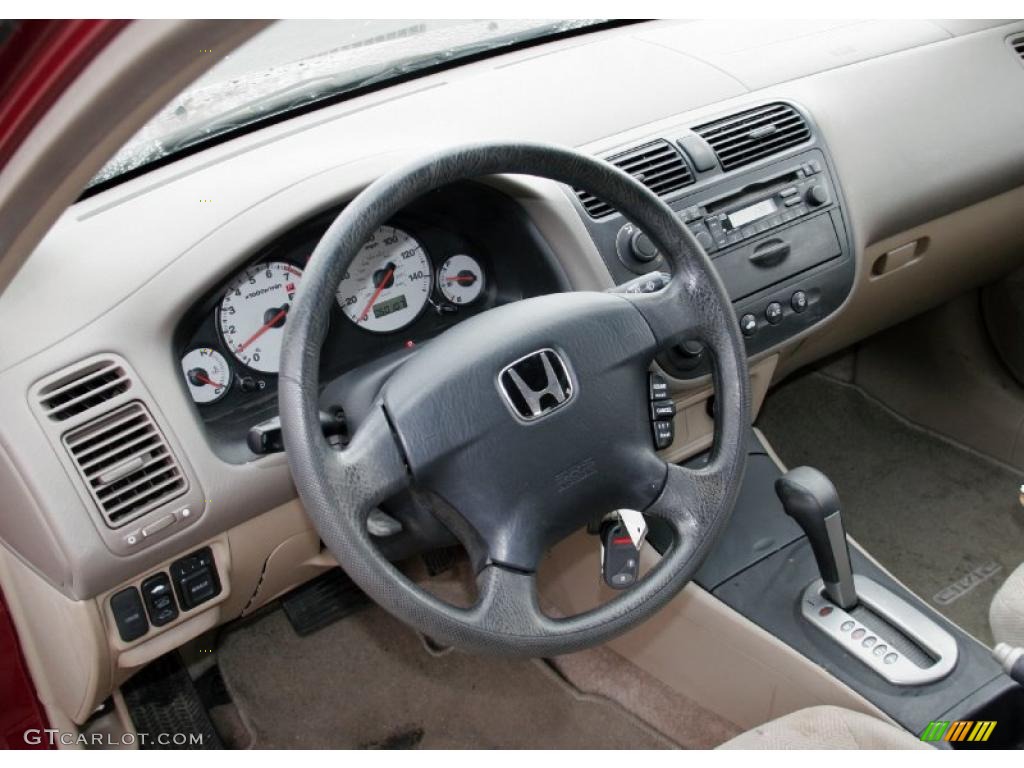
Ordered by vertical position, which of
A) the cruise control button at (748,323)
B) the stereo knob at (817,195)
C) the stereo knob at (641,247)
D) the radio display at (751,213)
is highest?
the stereo knob at (641,247)

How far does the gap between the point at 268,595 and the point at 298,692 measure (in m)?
0.49

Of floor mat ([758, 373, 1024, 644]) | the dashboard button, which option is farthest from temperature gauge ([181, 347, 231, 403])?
floor mat ([758, 373, 1024, 644])

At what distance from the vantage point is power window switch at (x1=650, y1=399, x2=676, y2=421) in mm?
1253

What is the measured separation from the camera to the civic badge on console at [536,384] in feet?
3.76

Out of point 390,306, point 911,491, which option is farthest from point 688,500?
point 911,491

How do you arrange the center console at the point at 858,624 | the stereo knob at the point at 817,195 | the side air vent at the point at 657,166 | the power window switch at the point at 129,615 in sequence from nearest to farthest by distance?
the power window switch at the point at 129,615 → the center console at the point at 858,624 → the side air vent at the point at 657,166 → the stereo knob at the point at 817,195

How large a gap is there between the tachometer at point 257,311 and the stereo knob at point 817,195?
848 mm

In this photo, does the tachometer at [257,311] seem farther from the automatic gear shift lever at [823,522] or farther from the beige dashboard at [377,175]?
the automatic gear shift lever at [823,522]

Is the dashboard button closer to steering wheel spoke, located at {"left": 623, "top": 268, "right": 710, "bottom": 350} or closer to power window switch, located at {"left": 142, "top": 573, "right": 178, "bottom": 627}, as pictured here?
power window switch, located at {"left": 142, "top": 573, "right": 178, "bottom": 627}

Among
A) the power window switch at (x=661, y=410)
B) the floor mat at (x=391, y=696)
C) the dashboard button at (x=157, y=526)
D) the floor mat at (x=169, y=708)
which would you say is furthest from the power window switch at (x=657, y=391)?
the floor mat at (x=169, y=708)

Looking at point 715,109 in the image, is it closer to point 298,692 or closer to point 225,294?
point 225,294

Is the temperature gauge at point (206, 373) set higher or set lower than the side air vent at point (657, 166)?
lower

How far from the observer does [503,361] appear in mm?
1154

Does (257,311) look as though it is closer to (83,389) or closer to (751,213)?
(83,389)
